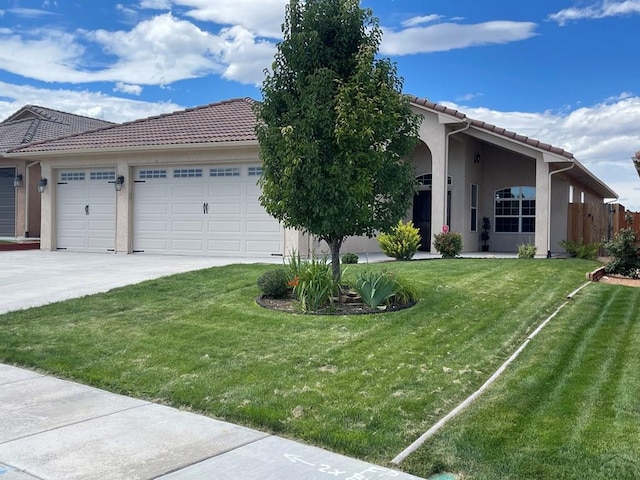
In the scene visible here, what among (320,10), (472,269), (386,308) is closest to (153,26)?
(320,10)

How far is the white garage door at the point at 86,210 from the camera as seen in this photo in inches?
795

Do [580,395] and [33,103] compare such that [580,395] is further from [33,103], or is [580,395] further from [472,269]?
[33,103]

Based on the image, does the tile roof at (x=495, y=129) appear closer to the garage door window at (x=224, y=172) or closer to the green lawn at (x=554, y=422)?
the garage door window at (x=224, y=172)

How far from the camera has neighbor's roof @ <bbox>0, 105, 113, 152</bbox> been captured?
26.0 m

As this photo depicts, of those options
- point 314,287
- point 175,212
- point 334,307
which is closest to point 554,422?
point 334,307

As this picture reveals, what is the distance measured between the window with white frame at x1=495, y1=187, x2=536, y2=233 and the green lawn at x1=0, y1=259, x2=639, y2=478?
12126 mm

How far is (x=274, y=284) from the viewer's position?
9.84 m

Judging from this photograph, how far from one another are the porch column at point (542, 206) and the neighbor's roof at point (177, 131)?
29.1ft

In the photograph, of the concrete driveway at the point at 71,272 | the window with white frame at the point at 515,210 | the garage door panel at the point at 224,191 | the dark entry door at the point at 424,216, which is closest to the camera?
the concrete driveway at the point at 71,272

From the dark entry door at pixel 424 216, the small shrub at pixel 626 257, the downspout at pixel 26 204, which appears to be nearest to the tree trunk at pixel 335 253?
the small shrub at pixel 626 257

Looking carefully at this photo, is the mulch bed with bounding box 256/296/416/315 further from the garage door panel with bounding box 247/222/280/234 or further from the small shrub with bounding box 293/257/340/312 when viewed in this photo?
the garage door panel with bounding box 247/222/280/234

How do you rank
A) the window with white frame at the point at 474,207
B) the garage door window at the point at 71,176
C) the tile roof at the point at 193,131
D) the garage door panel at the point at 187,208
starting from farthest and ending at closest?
the window with white frame at the point at 474,207
the garage door window at the point at 71,176
the garage door panel at the point at 187,208
the tile roof at the point at 193,131

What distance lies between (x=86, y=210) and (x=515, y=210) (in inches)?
616

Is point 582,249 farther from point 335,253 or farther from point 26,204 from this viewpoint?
point 26,204
